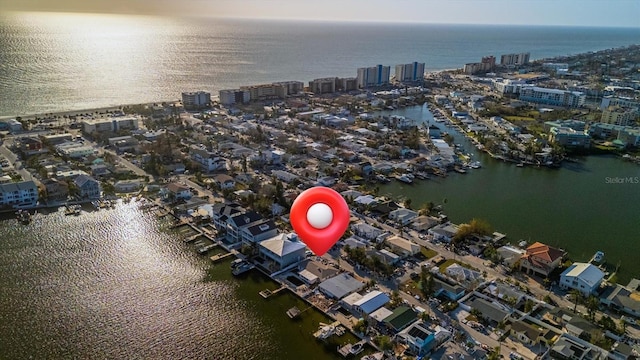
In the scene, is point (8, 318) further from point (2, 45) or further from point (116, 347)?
point (2, 45)

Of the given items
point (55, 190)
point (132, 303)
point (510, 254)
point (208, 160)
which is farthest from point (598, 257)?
point (55, 190)

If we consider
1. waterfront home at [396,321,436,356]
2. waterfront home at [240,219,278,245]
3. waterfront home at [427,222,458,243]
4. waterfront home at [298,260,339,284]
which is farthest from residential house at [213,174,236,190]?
waterfront home at [396,321,436,356]

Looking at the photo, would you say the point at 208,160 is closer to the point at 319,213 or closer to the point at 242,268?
the point at 242,268

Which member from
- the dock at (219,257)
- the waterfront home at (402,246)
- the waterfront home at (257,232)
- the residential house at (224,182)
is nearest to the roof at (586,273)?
the waterfront home at (402,246)

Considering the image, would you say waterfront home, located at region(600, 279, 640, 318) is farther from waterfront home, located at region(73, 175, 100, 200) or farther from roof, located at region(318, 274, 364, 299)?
waterfront home, located at region(73, 175, 100, 200)

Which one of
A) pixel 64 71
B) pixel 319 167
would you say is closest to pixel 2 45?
pixel 64 71

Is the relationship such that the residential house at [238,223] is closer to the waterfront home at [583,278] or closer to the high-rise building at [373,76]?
the waterfront home at [583,278]
